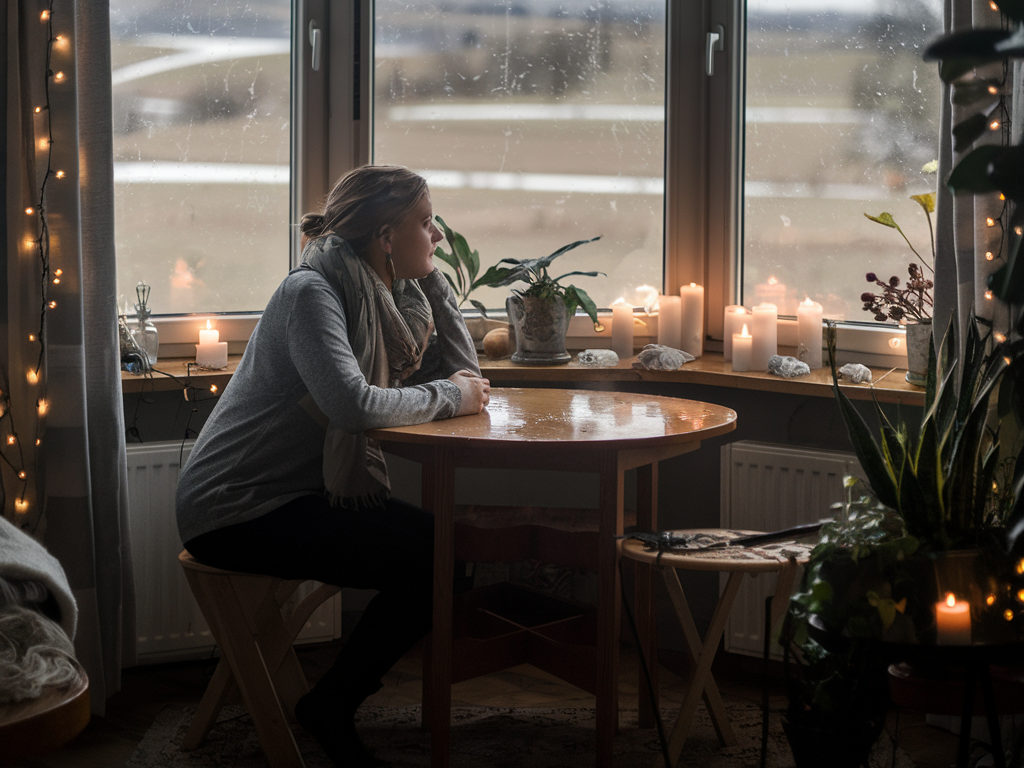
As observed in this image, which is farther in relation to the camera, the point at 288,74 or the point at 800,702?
the point at 288,74

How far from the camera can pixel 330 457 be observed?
2.04m

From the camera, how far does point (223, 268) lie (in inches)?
113

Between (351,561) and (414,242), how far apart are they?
2.22 feet

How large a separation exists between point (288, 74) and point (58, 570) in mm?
1778

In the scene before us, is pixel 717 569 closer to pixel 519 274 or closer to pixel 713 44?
pixel 519 274

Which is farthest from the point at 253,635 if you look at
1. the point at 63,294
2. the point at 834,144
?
the point at 834,144

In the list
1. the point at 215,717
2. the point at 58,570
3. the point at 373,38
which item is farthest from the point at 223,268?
the point at 58,570

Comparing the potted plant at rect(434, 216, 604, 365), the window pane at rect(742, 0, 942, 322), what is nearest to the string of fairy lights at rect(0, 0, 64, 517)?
the potted plant at rect(434, 216, 604, 365)

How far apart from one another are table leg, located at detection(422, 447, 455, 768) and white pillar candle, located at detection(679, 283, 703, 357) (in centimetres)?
113

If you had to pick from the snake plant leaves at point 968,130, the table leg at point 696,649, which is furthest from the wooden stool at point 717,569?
the snake plant leaves at point 968,130

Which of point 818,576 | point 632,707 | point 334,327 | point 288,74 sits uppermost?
point 288,74

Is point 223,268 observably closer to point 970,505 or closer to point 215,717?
point 215,717

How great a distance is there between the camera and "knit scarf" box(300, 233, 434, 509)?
80.6 inches

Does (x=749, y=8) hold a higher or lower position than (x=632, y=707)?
higher
